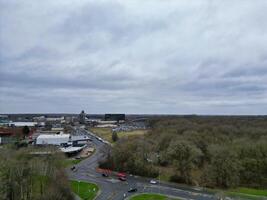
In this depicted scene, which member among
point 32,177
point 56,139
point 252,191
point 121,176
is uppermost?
point 56,139

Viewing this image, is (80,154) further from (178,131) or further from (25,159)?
(25,159)

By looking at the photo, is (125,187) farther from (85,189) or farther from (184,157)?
(184,157)

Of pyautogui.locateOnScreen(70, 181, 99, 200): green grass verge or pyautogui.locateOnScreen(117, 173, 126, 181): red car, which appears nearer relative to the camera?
pyautogui.locateOnScreen(70, 181, 99, 200): green grass verge

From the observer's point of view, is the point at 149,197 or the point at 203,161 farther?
the point at 203,161

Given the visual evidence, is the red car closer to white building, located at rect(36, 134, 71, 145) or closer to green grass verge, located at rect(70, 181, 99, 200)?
green grass verge, located at rect(70, 181, 99, 200)

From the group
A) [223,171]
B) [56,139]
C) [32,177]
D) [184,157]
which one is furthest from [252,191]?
[56,139]

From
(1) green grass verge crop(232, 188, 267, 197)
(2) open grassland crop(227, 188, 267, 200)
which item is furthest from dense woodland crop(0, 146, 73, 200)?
(1) green grass verge crop(232, 188, 267, 197)

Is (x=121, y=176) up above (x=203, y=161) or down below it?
below
